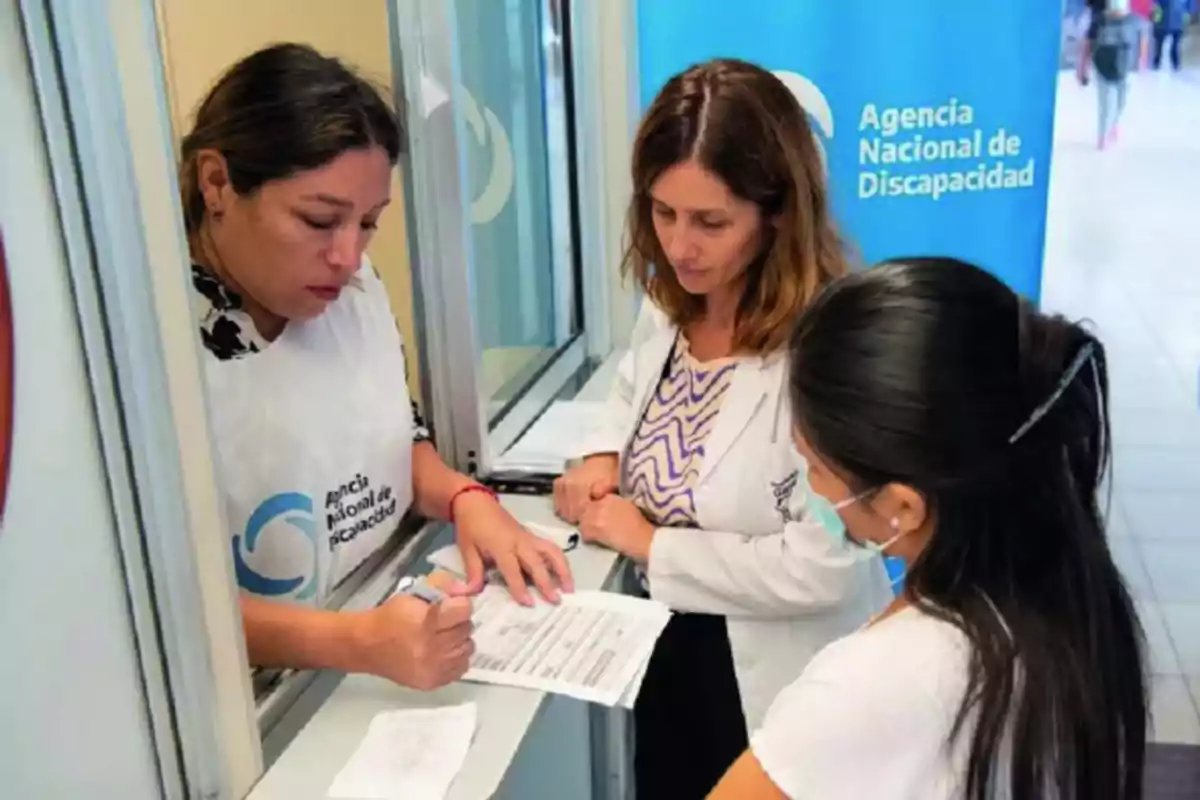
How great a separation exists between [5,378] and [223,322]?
0.47m

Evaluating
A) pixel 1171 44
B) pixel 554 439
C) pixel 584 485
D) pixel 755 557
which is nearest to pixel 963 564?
pixel 755 557

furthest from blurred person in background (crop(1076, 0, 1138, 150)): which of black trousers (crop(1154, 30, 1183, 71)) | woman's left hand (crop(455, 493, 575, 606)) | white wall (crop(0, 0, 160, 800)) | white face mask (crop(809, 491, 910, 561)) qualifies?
white wall (crop(0, 0, 160, 800))

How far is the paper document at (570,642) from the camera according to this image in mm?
1239

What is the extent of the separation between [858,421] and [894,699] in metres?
0.21

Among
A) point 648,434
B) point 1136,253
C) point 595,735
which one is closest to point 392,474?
point 648,434

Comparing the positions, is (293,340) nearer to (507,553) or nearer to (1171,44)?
(507,553)

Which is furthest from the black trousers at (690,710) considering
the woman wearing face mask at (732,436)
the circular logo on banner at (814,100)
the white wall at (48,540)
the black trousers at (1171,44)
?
the black trousers at (1171,44)

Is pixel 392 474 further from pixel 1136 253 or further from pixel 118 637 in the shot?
pixel 1136 253

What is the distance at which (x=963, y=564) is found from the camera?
0.94m

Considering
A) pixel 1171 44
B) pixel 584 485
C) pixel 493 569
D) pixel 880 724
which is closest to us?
pixel 880 724

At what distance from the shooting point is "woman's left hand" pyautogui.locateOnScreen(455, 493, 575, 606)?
1.43 meters

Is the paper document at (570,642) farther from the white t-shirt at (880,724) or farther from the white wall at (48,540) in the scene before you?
the white wall at (48,540)

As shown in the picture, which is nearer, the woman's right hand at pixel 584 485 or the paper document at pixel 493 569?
the paper document at pixel 493 569

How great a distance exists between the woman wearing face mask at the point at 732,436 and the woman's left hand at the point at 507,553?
102 millimetres
